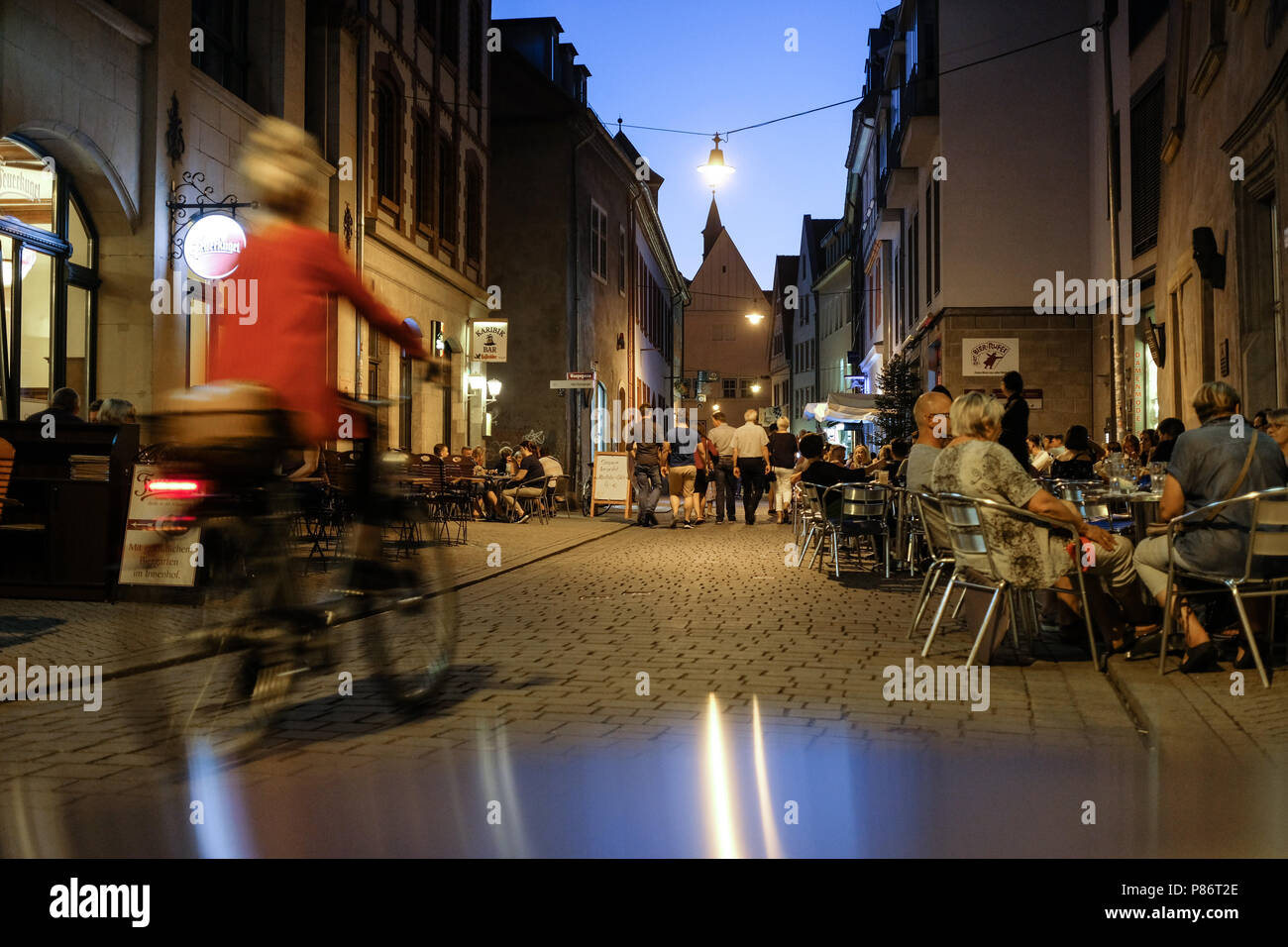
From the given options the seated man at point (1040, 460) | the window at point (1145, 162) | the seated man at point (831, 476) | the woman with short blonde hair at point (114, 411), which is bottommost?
the seated man at point (831, 476)

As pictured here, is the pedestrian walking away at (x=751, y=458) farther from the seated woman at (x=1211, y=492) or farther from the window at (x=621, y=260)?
the window at (x=621, y=260)

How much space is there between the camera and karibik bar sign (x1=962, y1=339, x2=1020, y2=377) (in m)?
26.2

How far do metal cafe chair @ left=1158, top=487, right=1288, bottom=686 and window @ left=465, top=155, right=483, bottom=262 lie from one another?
23.0 metres

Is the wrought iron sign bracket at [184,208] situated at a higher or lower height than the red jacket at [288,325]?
higher

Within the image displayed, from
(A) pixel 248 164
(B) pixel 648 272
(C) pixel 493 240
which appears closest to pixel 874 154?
(B) pixel 648 272

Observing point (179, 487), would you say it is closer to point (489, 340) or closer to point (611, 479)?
point (611, 479)

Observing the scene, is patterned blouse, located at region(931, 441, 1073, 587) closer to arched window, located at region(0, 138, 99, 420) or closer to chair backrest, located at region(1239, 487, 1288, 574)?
chair backrest, located at region(1239, 487, 1288, 574)

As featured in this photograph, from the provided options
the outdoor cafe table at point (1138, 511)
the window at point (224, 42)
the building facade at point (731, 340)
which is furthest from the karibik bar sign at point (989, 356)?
the building facade at point (731, 340)

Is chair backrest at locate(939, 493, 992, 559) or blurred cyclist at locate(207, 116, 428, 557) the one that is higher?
blurred cyclist at locate(207, 116, 428, 557)

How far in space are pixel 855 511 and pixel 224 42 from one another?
10.8m

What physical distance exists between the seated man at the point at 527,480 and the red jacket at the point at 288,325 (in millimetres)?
16977

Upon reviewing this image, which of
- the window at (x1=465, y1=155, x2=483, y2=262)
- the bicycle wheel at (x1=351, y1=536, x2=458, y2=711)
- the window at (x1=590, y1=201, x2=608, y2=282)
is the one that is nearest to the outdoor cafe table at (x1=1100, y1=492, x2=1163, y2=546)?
the bicycle wheel at (x1=351, y1=536, x2=458, y2=711)

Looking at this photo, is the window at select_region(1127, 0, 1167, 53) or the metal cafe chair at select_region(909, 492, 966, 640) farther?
the window at select_region(1127, 0, 1167, 53)

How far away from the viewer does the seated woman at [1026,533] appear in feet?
22.2
